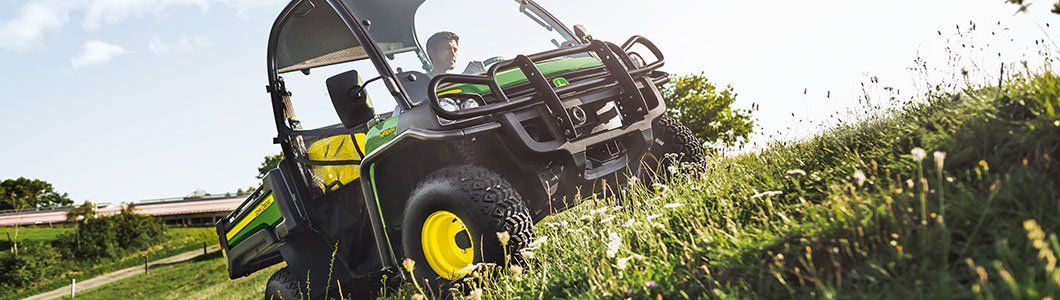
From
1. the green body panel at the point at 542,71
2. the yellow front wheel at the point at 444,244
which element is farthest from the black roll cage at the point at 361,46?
the yellow front wheel at the point at 444,244

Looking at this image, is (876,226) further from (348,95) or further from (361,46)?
(361,46)

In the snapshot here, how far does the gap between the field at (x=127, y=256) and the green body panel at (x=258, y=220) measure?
31.4 meters

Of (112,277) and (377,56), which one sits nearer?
(377,56)

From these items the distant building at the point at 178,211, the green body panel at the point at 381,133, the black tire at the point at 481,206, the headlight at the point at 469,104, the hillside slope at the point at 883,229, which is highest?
the distant building at the point at 178,211

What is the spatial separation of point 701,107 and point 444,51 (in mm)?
19271

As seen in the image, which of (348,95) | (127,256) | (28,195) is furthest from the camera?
(28,195)

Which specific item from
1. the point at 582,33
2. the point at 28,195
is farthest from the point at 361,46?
the point at 28,195

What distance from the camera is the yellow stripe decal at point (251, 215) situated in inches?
259

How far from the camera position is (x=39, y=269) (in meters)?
34.7

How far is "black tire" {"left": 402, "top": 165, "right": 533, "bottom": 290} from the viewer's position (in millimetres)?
4414

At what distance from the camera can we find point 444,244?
484cm

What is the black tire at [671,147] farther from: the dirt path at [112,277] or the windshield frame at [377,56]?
the dirt path at [112,277]

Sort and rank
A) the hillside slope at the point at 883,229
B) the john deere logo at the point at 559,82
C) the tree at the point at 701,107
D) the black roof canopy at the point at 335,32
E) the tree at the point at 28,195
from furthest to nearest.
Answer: the tree at the point at 28,195, the tree at the point at 701,107, the black roof canopy at the point at 335,32, the john deere logo at the point at 559,82, the hillside slope at the point at 883,229

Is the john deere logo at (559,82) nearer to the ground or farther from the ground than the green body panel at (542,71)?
nearer to the ground
